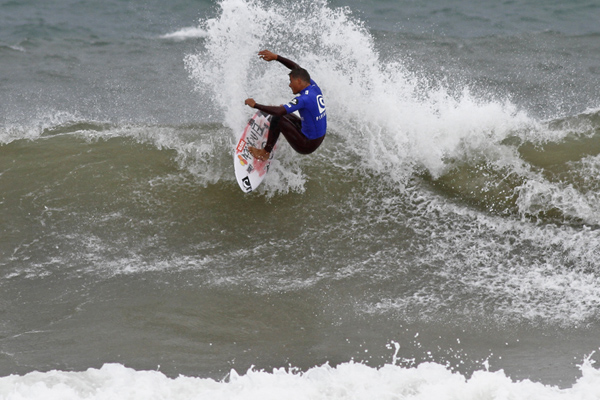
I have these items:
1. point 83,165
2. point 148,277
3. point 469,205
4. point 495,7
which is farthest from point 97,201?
point 495,7

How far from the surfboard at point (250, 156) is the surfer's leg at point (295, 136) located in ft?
1.01

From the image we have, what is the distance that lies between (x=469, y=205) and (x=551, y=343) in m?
2.66

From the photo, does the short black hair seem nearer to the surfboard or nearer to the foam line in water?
the surfboard

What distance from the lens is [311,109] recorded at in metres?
7.47

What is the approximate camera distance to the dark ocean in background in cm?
562

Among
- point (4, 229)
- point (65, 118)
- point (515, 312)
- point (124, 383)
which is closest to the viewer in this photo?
point (124, 383)

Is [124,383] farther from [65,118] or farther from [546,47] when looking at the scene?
[546,47]

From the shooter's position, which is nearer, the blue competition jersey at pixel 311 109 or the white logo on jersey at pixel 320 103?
the blue competition jersey at pixel 311 109

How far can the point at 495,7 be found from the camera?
17500 mm

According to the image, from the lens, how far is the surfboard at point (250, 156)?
8188mm

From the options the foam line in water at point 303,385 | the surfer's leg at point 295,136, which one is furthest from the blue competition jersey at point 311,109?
the foam line in water at point 303,385

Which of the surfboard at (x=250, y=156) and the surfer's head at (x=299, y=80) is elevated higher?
the surfer's head at (x=299, y=80)

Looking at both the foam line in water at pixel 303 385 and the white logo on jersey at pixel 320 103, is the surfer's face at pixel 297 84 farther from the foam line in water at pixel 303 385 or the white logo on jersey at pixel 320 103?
the foam line in water at pixel 303 385

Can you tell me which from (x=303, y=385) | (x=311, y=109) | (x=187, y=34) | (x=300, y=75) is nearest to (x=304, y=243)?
(x=311, y=109)
